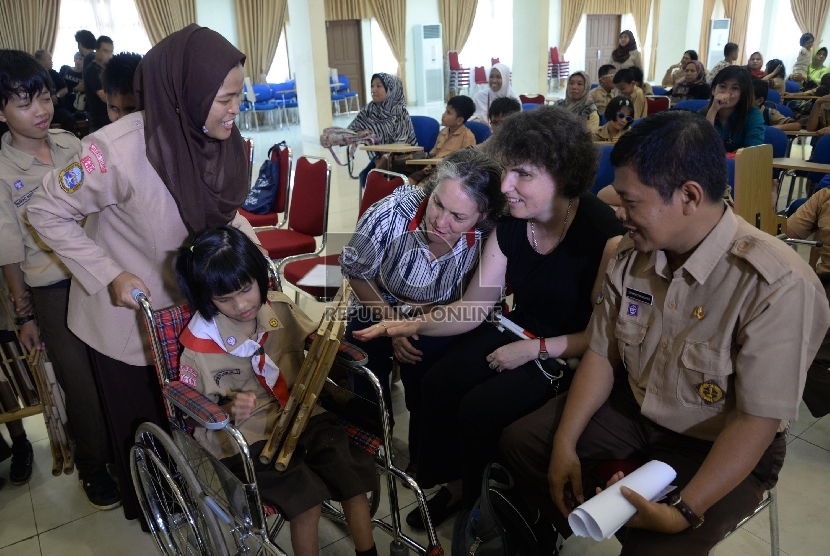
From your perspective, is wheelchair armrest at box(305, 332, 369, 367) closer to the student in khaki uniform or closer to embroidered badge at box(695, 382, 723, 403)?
the student in khaki uniform

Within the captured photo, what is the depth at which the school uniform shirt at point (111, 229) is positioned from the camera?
4.40 feet

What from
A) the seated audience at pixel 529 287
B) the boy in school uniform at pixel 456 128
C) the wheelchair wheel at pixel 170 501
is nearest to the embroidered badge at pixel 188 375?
the wheelchair wheel at pixel 170 501

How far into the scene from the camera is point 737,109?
3506 mm

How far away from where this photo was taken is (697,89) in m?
6.43

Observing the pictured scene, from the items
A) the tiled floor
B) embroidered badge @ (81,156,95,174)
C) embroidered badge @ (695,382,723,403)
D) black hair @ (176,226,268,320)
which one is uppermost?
embroidered badge @ (81,156,95,174)

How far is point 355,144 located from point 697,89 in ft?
12.9

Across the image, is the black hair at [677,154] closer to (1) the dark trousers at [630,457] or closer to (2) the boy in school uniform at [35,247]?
(1) the dark trousers at [630,457]

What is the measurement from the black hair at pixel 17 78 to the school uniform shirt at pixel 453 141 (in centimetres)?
317

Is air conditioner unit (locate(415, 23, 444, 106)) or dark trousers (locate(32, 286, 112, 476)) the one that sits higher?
air conditioner unit (locate(415, 23, 444, 106))

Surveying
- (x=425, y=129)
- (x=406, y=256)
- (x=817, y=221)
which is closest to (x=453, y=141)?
(x=425, y=129)

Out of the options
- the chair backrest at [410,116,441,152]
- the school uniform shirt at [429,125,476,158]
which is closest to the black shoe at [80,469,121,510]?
the school uniform shirt at [429,125,476,158]

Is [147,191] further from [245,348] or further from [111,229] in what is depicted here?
[245,348]

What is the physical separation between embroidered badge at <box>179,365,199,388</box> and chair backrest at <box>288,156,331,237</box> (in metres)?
1.50

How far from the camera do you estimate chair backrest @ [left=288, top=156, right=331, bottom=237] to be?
286cm
